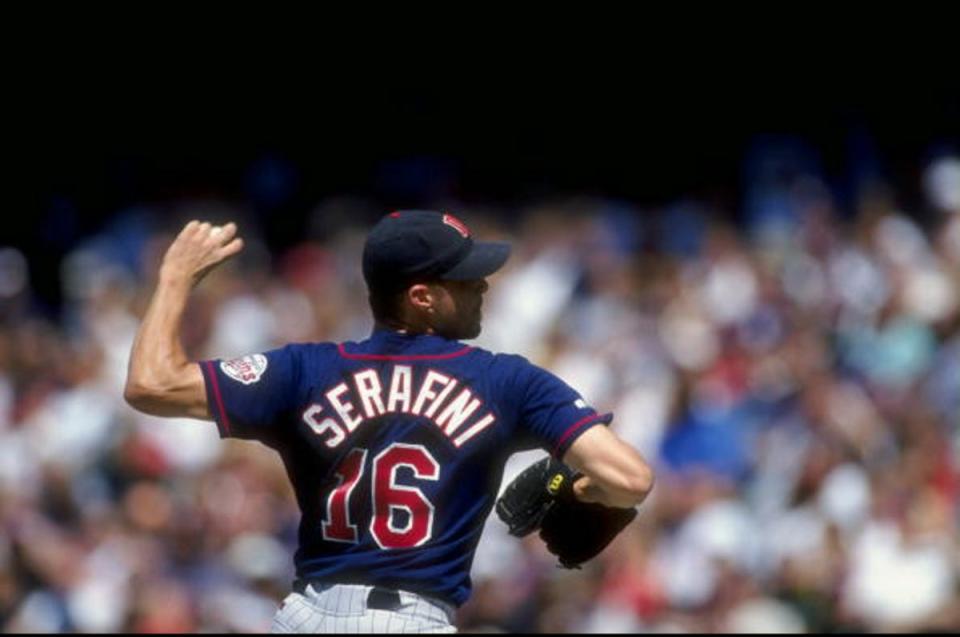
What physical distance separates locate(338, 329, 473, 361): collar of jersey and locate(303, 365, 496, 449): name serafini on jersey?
72 millimetres

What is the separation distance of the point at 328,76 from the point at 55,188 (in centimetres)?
222

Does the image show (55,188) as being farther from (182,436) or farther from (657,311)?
(657,311)

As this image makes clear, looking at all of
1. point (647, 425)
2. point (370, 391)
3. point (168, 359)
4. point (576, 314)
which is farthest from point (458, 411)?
point (576, 314)

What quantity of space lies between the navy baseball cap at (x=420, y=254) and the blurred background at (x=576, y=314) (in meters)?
4.57

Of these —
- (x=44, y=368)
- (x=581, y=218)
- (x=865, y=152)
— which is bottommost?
(x=44, y=368)

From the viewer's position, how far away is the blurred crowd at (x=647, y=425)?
8906 mm

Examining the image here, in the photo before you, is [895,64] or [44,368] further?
[895,64]

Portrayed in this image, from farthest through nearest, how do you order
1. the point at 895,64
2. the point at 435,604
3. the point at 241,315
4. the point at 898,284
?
the point at 895,64
the point at 241,315
the point at 898,284
the point at 435,604

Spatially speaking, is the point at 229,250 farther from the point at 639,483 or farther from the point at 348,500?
the point at 639,483

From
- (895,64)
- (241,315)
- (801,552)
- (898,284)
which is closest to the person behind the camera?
(801,552)

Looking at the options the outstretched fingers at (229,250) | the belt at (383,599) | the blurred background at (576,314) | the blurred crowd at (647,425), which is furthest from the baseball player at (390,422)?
the blurred background at (576,314)

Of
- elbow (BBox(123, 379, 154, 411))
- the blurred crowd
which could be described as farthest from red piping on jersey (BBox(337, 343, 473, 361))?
the blurred crowd

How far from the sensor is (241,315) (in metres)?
11.7

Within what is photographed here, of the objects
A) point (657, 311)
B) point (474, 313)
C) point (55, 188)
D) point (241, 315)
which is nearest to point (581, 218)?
point (657, 311)
